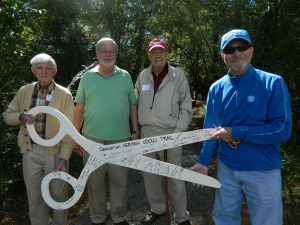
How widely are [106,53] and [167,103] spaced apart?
36.7 inches

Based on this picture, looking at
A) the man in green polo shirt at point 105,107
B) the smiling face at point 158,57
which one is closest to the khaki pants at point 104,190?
the man in green polo shirt at point 105,107

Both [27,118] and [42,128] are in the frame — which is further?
[42,128]

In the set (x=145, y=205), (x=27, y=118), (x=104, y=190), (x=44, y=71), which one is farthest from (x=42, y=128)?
(x=145, y=205)

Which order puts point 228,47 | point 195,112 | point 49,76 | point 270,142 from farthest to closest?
point 195,112 < point 49,76 < point 228,47 < point 270,142

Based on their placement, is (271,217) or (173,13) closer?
(271,217)

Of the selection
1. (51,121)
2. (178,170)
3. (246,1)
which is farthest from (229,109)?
(246,1)

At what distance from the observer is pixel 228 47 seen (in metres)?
1.86

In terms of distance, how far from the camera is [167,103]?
2.78 metres

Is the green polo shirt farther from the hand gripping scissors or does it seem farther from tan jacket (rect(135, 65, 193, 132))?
the hand gripping scissors

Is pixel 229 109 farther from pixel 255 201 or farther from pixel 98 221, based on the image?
pixel 98 221

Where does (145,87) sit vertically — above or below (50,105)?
above

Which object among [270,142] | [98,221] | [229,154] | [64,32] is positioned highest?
[64,32]

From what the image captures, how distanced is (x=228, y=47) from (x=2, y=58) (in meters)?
3.64

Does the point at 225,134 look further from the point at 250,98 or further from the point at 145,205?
the point at 145,205
